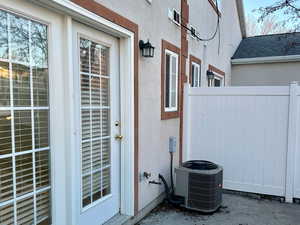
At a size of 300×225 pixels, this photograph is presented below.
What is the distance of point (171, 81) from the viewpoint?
14.4 feet

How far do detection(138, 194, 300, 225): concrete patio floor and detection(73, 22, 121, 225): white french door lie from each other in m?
0.76

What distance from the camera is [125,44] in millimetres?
3008

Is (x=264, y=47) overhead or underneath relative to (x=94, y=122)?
overhead

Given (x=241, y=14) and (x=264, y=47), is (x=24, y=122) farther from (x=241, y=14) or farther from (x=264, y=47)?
(x=241, y=14)

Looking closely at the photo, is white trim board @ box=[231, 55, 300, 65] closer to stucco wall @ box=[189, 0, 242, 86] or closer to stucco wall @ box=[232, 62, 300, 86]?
stucco wall @ box=[232, 62, 300, 86]

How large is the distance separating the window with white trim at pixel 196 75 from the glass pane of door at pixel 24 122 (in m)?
4.03

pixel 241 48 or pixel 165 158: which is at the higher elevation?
pixel 241 48

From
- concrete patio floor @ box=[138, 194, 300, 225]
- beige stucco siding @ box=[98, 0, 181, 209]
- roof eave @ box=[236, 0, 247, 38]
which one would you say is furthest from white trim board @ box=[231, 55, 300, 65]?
concrete patio floor @ box=[138, 194, 300, 225]

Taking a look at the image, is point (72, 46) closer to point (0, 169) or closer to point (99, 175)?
point (0, 169)

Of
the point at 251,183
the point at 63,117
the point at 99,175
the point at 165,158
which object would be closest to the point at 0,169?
the point at 63,117


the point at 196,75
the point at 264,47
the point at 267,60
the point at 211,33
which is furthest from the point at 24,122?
the point at 264,47

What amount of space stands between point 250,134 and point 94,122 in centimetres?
281

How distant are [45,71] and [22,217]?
1159 millimetres

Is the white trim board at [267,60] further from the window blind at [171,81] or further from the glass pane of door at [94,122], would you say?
the glass pane of door at [94,122]
